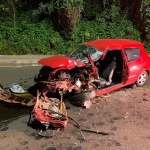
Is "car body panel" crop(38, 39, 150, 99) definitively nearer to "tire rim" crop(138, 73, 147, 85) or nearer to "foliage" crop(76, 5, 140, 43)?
"tire rim" crop(138, 73, 147, 85)

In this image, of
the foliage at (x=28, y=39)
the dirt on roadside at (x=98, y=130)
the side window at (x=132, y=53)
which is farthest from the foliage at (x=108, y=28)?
the dirt on roadside at (x=98, y=130)

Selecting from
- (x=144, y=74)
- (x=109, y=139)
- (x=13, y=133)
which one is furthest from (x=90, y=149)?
(x=144, y=74)

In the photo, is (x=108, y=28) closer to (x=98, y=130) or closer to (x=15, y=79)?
(x=15, y=79)

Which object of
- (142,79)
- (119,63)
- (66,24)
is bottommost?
(142,79)

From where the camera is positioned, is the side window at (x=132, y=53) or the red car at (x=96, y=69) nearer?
the red car at (x=96, y=69)

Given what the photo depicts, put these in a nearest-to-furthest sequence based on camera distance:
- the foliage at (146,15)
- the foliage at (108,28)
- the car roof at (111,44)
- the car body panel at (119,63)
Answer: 1. the car body panel at (119,63)
2. the car roof at (111,44)
3. the foliage at (146,15)
4. the foliage at (108,28)

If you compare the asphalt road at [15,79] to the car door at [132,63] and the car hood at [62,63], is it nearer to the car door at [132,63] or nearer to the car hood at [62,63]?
the car hood at [62,63]

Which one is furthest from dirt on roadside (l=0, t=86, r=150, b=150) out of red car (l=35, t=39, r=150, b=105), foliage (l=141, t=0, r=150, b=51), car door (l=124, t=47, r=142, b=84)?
foliage (l=141, t=0, r=150, b=51)

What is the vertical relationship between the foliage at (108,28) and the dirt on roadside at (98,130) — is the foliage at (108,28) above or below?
above

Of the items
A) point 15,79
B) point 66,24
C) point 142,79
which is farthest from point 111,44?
point 66,24

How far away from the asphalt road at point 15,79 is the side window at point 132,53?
3.36 meters

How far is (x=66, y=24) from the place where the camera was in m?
14.3

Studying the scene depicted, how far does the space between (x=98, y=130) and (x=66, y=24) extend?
325 inches

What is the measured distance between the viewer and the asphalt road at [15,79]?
779 cm
